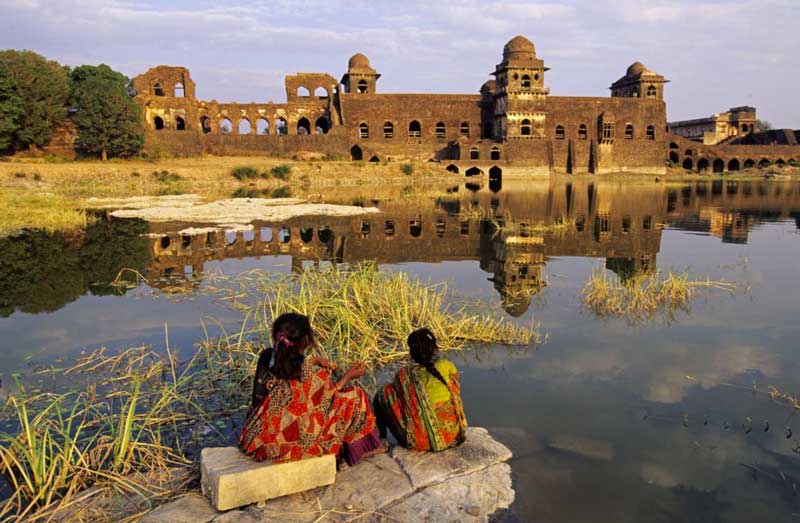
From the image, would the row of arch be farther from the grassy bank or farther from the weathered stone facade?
the grassy bank

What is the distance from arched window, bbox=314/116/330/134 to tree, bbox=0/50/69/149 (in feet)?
57.8

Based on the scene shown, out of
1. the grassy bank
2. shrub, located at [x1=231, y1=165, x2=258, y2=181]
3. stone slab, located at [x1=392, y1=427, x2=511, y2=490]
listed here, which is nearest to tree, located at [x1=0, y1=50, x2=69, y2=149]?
shrub, located at [x1=231, y1=165, x2=258, y2=181]

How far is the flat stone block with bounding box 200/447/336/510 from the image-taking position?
9.86 feet

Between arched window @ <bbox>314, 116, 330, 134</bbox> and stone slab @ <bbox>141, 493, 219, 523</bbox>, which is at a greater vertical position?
arched window @ <bbox>314, 116, 330, 134</bbox>

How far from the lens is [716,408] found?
15.0 feet

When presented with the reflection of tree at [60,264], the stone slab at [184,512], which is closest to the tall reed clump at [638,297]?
the stone slab at [184,512]

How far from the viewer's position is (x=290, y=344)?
10.4 feet

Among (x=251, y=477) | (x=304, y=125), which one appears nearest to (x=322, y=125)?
(x=304, y=125)

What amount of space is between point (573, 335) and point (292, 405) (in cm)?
401

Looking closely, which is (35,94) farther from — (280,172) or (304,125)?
(304,125)

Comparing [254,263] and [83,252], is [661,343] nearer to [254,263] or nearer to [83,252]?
[254,263]

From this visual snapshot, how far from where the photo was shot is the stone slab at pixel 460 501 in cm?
308

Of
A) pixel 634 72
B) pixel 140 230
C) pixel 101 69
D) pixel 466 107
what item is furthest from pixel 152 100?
pixel 634 72

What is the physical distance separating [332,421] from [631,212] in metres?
19.2
